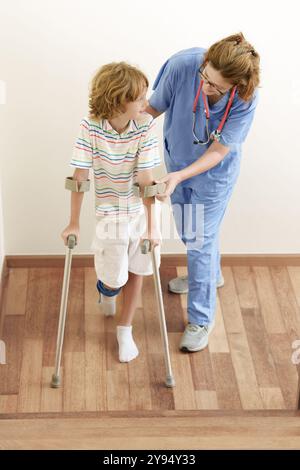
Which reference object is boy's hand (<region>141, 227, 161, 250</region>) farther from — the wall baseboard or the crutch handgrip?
the wall baseboard

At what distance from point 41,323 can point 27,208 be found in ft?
1.53

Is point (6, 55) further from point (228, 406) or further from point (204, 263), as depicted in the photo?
point (228, 406)

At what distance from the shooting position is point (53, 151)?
11.4 feet

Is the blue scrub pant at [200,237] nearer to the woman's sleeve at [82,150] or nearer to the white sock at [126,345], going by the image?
the white sock at [126,345]

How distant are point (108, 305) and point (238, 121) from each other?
88 centimetres

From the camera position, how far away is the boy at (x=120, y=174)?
8.86 feet

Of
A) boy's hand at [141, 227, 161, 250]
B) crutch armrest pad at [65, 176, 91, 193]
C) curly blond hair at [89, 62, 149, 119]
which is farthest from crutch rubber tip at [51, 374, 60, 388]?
curly blond hair at [89, 62, 149, 119]

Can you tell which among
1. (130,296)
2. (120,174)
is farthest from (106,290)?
(120,174)

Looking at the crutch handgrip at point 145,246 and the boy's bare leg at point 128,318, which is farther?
the boy's bare leg at point 128,318

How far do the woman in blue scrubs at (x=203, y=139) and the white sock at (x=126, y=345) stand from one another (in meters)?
0.17

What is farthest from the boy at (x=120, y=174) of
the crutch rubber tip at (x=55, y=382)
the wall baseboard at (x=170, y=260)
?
the wall baseboard at (x=170, y=260)

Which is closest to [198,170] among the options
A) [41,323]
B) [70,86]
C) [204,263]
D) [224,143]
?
[224,143]

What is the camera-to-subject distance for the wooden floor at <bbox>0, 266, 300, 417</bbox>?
3.10 metres

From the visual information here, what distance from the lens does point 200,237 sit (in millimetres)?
3252
